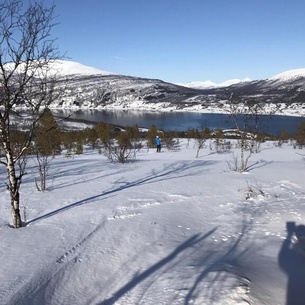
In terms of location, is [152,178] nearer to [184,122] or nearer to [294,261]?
[294,261]

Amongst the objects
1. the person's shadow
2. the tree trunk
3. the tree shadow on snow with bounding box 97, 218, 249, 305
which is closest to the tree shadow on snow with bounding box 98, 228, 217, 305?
the tree shadow on snow with bounding box 97, 218, 249, 305

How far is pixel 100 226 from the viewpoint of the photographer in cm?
653

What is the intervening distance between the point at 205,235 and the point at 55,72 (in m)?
4.77

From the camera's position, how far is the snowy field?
4270 mm

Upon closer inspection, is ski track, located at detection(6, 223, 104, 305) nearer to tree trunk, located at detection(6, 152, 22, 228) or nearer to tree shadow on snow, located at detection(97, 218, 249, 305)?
tree shadow on snow, located at detection(97, 218, 249, 305)

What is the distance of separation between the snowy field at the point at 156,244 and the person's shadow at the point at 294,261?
2cm

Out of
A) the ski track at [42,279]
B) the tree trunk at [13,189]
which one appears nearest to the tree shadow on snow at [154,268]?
the ski track at [42,279]

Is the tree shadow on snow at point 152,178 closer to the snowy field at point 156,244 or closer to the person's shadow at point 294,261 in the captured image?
the snowy field at point 156,244

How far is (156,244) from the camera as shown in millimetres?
5809

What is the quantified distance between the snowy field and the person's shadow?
0.02m

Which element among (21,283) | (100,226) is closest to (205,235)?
(100,226)

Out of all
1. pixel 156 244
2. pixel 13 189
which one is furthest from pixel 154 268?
pixel 13 189

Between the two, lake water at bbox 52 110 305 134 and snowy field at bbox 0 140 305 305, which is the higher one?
lake water at bbox 52 110 305 134

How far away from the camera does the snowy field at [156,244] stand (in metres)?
4.27
